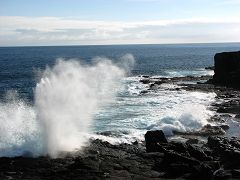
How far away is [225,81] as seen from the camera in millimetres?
69125

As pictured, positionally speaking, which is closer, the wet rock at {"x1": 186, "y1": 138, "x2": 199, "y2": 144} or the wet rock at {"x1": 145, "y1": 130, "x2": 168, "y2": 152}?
the wet rock at {"x1": 145, "y1": 130, "x2": 168, "y2": 152}

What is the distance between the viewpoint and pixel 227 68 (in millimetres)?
72688

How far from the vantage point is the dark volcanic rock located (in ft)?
226

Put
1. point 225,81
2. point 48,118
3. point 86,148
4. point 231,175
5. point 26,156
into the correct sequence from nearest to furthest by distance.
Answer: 1. point 231,175
2. point 26,156
3. point 86,148
4. point 48,118
5. point 225,81

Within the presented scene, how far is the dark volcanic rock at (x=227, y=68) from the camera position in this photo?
2711 inches

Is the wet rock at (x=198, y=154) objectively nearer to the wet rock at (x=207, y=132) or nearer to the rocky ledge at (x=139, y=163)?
the rocky ledge at (x=139, y=163)

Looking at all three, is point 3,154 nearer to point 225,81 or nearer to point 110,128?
point 110,128

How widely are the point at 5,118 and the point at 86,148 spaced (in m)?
8.56

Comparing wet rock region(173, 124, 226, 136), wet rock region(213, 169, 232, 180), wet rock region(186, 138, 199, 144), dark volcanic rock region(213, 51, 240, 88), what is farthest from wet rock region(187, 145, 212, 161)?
dark volcanic rock region(213, 51, 240, 88)

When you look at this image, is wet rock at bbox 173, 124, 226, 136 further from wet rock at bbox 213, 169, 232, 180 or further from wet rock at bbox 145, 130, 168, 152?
wet rock at bbox 213, 169, 232, 180

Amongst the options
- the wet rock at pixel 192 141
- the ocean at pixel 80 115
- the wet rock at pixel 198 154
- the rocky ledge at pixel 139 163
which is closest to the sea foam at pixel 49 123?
the ocean at pixel 80 115

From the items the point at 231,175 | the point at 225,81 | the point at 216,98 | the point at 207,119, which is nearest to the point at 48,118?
the point at 231,175

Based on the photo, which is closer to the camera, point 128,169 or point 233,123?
point 128,169

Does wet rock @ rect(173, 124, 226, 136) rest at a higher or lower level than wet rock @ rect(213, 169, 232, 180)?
lower
